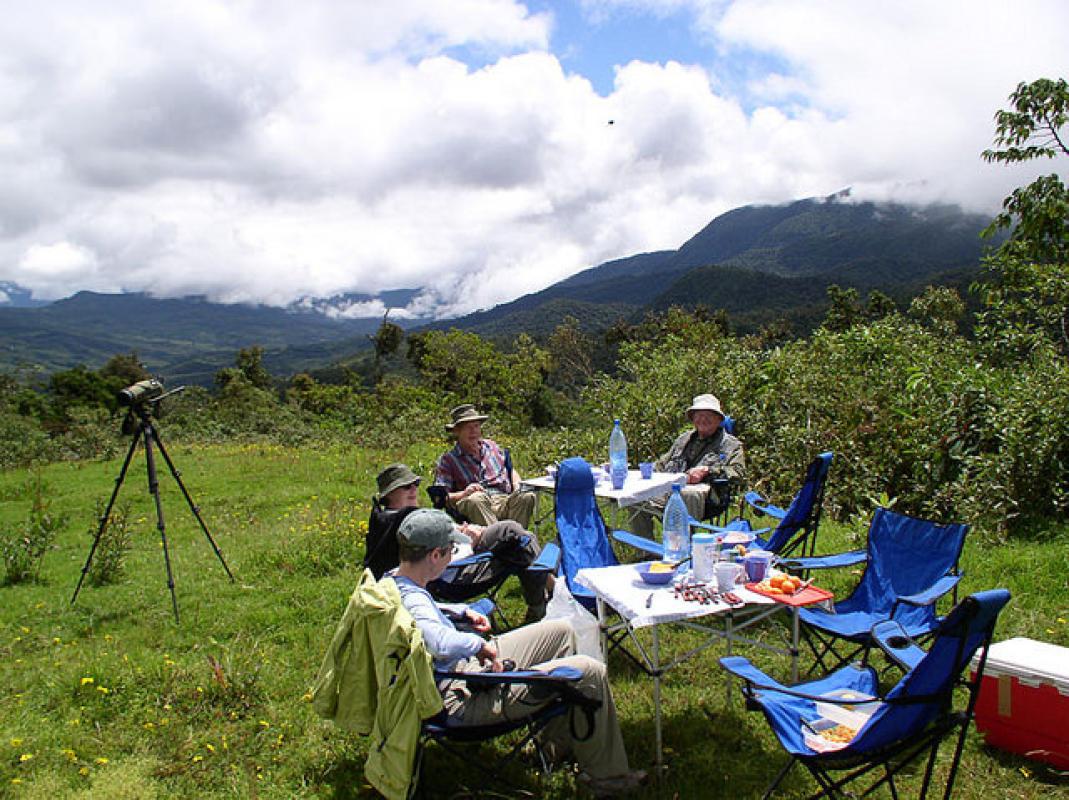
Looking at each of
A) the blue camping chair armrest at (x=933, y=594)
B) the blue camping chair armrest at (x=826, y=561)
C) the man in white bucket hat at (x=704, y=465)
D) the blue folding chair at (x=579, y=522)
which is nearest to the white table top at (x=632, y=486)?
the man in white bucket hat at (x=704, y=465)

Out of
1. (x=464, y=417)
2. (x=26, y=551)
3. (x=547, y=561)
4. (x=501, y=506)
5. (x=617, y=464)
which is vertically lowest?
(x=26, y=551)

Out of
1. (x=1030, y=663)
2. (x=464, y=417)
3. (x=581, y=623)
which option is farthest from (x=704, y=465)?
(x=1030, y=663)

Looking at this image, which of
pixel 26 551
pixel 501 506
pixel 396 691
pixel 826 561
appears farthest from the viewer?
pixel 26 551

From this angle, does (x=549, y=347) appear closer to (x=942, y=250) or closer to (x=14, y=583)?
(x=14, y=583)

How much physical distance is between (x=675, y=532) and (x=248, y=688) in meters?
2.81

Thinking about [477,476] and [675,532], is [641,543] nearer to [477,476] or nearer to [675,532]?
[675,532]

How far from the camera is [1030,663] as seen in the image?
10.3ft

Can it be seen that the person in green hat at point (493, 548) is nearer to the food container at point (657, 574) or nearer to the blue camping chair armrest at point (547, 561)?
the blue camping chair armrest at point (547, 561)

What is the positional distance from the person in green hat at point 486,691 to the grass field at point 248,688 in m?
0.24

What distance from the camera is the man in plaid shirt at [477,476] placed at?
6043 mm

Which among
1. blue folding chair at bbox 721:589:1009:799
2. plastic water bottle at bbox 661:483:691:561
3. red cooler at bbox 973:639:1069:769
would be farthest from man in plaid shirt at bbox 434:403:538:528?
red cooler at bbox 973:639:1069:769

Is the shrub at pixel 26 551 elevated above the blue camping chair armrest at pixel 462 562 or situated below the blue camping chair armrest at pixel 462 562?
below

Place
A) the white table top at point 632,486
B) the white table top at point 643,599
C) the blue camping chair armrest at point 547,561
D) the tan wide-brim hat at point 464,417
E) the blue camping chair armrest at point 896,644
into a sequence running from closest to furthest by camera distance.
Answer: the blue camping chair armrest at point 896,644
the white table top at point 643,599
the blue camping chair armrest at point 547,561
the white table top at point 632,486
the tan wide-brim hat at point 464,417

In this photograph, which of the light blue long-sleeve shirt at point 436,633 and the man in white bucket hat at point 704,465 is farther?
the man in white bucket hat at point 704,465
